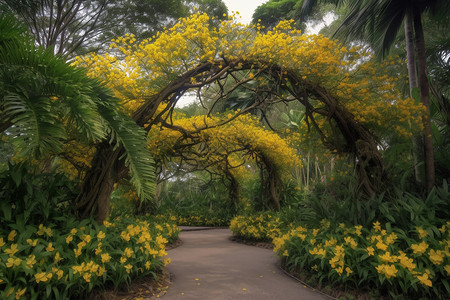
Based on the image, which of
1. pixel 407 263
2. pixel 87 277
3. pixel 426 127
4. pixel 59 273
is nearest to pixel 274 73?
pixel 426 127

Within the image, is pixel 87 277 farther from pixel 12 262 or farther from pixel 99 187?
pixel 99 187

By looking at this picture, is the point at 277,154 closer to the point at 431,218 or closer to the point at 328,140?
the point at 328,140

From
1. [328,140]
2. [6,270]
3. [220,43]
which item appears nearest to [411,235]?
[328,140]

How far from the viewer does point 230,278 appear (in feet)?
13.2

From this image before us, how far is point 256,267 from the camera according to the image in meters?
4.73

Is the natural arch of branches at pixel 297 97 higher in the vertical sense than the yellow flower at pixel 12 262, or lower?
higher

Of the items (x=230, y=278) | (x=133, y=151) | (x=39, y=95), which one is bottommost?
(x=230, y=278)

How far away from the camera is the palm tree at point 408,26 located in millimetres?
4730

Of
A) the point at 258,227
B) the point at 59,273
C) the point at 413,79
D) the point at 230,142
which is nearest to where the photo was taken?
the point at 59,273

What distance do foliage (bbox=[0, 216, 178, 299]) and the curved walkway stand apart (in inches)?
22.8

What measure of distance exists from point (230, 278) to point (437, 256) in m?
2.50

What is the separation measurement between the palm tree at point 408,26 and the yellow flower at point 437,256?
6.84 ft

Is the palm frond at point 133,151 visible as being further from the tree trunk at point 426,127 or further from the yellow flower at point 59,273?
the tree trunk at point 426,127

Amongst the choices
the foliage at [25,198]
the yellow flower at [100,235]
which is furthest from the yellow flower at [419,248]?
the foliage at [25,198]
